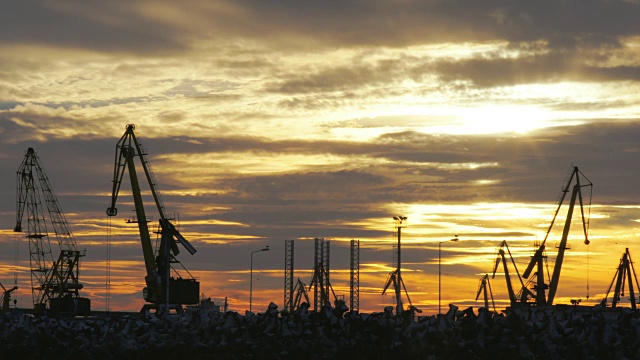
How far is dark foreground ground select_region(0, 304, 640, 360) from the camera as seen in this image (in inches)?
1196

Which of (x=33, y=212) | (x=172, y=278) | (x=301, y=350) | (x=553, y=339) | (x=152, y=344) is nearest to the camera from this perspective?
(x=553, y=339)

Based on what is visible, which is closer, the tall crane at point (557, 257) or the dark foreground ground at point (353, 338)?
the dark foreground ground at point (353, 338)

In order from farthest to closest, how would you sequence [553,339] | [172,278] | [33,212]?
[33,212] < [172,278] < [553,339]

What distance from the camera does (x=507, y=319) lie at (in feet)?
104

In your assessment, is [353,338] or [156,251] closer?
[353,338]

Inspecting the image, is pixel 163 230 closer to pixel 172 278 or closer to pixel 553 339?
pixel 172 278

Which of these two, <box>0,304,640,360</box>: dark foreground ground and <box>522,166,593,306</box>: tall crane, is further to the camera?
<box>522,166,593,306</box>: tall crane

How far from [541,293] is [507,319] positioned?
165393 millimetres

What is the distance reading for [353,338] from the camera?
3238cm

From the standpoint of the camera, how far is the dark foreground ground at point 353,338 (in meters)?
30.4

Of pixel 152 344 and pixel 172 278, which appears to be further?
pixel 172 278

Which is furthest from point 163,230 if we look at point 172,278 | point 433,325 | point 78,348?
point 433,325

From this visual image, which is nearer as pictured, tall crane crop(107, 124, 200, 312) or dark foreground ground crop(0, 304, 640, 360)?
dark foreground ground crop(0, 304, 640, 360)

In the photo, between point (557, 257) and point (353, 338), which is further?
point (557, 257)
